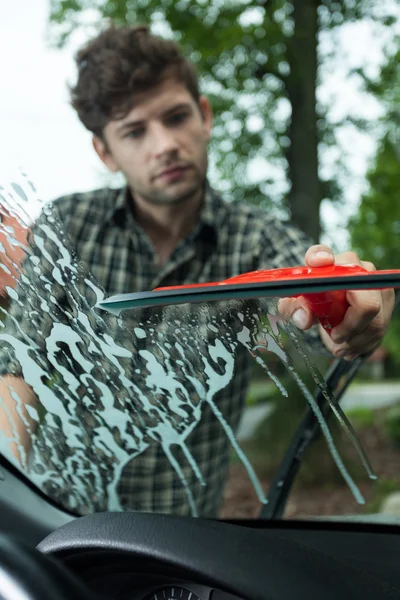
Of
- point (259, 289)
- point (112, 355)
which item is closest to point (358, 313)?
point (259, 289)

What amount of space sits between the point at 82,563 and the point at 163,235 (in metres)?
1.48

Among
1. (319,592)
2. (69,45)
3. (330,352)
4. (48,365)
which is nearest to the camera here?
(319,592)

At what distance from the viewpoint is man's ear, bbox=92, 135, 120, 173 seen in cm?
232

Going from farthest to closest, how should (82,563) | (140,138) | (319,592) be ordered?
(140,138) → (82,563) → (319,592)

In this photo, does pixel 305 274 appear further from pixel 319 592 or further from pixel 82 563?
pixel 82 563

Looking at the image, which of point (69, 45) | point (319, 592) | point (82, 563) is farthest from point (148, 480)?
point (69, 45)

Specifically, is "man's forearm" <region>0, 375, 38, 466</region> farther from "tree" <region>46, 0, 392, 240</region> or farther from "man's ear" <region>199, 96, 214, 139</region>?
"tree" <region>46, 0, 392, 240</region>

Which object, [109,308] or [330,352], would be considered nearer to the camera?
[109,308]

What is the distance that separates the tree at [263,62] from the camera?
4973 mm

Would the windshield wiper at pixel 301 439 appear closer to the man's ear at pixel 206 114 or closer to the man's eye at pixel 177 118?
the man's eye at pixel 177 118

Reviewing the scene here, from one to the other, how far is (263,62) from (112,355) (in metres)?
5.04

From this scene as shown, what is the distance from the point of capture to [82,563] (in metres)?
0.90

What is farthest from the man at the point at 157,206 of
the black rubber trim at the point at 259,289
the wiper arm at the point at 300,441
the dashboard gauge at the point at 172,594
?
the black rubber trim at the point at 259,289

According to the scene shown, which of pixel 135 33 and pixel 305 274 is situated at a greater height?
pixel 135 33
